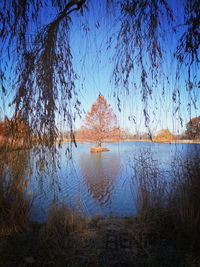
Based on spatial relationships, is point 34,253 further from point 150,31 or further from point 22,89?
point 150,31

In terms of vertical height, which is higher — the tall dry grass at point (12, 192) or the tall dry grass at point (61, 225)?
the tall dry grass at point (12, 192)

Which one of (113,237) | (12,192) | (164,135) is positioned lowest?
(113,237)

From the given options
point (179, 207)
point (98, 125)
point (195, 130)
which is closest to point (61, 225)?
point (179, 207)

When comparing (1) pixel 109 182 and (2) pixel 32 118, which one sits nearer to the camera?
(2) pixel 32 118

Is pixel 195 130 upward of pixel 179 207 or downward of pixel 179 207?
upward

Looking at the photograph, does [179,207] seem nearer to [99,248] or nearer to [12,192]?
[99,248]

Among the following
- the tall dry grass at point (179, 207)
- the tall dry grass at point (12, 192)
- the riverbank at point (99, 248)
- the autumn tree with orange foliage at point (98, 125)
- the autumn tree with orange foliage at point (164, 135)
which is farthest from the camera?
the autumn tree with orange foliage at point (98, 125)

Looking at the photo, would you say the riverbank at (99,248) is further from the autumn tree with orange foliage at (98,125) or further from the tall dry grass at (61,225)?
the autumn tree with orange foliage at (98,125)

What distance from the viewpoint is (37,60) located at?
1.08m

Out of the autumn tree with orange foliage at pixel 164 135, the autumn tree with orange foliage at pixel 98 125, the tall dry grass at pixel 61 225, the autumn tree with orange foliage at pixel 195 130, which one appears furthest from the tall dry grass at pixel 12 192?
the autumn tree with orange foliage at pixel 98 125

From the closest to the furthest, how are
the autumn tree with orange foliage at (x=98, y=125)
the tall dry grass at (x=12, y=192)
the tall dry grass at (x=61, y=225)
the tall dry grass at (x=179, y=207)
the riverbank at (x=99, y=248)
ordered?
the riverbank at (x=99, y=248) < the tall dry grass at (x=12, y=192) < the tall dry grass at (x=179, y=207) < the tall dry grass at (x=61, y=225) < the autumn tree with orange foliage at (x=98, y=125)

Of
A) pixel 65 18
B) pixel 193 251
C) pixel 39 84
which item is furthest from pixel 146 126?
pixel 193 251

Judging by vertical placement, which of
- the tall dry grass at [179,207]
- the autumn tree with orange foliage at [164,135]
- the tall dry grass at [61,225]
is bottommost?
the tall dry grass at [61,225]

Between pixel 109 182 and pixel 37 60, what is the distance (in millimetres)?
5290
